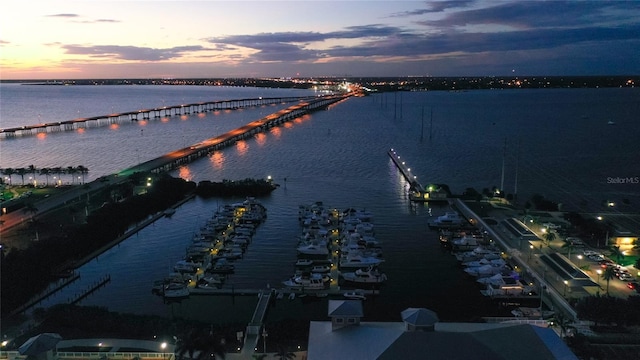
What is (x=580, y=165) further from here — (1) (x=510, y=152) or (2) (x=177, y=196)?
(2) (x=177, y=196)

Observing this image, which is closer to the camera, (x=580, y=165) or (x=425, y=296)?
(x=425, y=296)

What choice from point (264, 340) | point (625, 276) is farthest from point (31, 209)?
point (625, 276)

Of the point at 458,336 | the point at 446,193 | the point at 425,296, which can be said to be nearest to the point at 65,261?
the point at 425,296

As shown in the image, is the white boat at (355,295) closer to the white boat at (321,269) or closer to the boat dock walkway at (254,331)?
the white boat at (321,269)

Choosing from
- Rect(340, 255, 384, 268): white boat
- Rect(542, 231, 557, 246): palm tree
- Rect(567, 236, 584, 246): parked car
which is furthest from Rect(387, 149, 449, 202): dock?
Rect(340, 255, 384, 268): white boat

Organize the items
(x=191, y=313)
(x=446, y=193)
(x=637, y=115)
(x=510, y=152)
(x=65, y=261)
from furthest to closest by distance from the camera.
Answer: (x=637, y=115) < (x=510, y=152) < (x=446, y=193) < (x=65, y=261) < (x=191, y=313)

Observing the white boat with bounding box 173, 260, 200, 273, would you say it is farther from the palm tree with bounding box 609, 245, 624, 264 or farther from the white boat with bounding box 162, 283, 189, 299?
the palm tree with bounding box 609, 245, 624, 264

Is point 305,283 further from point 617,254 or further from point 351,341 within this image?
point 617,254
